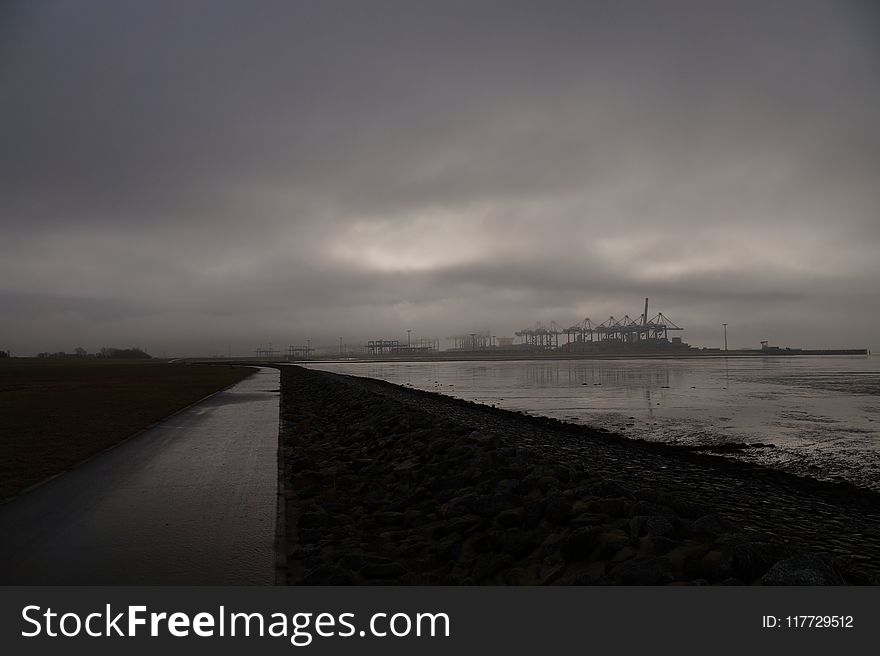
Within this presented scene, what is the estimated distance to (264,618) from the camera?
4.34m

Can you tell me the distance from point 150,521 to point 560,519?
5601 mm

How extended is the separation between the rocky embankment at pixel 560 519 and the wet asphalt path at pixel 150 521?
0.55m

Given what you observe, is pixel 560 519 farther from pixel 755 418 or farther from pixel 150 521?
pixel 755 418

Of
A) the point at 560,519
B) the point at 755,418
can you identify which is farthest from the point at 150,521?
the point at 755,418

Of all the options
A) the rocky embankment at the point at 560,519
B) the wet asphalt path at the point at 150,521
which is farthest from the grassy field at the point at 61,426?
the rocky embankment at the point at 560,519

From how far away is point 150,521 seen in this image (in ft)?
24.1

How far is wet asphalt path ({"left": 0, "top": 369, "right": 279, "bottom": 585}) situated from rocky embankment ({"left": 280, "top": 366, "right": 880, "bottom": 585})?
0.55 meters

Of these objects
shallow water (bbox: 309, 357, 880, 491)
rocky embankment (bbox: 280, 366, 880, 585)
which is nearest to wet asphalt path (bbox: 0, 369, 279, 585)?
rocky embankment (bbox: 280, 366, 880, 585)

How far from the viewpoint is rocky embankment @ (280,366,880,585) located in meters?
5.17

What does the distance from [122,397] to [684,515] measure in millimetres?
30248

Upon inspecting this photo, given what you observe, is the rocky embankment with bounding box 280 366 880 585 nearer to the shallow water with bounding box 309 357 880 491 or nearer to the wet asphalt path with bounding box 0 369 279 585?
the wet asphalt path with bounding box 0 369 279 585

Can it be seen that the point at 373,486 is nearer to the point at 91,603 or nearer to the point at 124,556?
the point at 124,556

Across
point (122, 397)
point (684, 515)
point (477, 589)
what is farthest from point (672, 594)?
point (122, 397)

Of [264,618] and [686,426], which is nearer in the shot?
[264,618]
